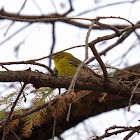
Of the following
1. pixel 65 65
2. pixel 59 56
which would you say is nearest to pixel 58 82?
pixel 65 65

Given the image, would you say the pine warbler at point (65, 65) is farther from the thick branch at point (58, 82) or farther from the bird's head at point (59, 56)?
the thick branch at point (58, 82)

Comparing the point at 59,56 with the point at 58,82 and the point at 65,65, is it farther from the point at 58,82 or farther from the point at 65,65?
the point at 58,82

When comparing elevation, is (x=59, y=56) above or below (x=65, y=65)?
above

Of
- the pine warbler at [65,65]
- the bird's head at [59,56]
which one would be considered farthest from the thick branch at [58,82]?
the bird's head at [59,56]

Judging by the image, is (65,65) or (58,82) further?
(65,65)

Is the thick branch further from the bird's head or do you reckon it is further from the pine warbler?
the bird's head

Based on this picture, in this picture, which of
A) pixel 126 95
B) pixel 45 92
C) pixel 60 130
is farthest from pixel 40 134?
pixel 126 95

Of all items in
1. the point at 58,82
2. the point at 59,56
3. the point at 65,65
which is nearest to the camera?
the point at 58,82

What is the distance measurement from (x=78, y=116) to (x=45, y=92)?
1.83 m

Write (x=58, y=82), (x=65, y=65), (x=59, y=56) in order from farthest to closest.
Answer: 1. (x=59, y=56)
2. (x=65, y=65)
3. (x=58, y=82)

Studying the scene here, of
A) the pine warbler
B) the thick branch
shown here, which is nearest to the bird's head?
the pine warbler

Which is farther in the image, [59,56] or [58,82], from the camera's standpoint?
[59,56]

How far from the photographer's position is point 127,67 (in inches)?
208

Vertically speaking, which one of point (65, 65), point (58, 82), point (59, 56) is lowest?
point (58, 82)
